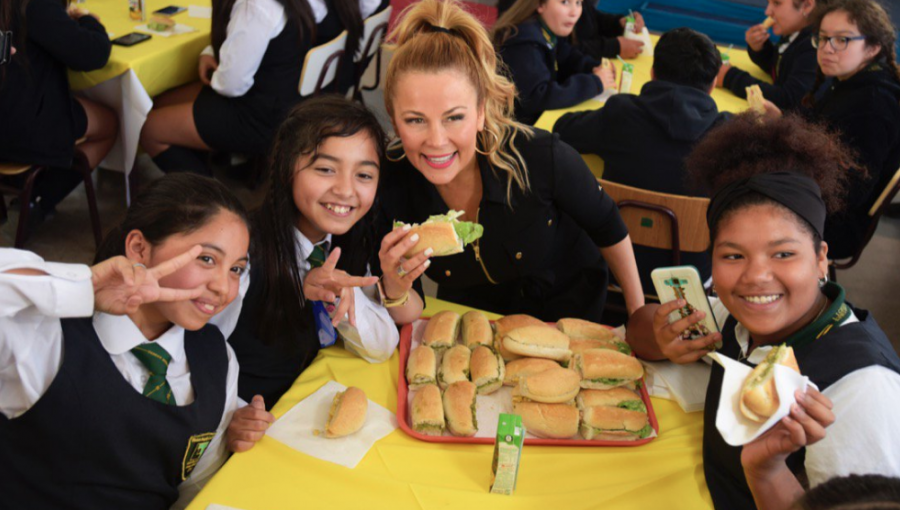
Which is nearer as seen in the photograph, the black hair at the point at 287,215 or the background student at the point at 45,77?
the black hair at the point at 287,215

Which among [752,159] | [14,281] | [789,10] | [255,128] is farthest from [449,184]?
[789,10]

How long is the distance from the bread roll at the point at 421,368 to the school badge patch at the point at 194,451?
1.54 ft

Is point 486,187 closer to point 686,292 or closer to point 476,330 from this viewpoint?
point 476,330

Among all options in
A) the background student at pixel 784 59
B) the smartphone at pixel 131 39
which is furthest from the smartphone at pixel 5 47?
the background student at pixel 784 59

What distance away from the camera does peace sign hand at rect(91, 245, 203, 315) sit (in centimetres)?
139

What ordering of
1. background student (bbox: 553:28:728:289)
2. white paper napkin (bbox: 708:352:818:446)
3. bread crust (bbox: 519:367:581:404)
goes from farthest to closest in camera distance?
background student (bbox: 553:28:728:289)
bread crust (bbox: 519:367:581:404)
white paper napkin (bbox: 708:352:818:446)

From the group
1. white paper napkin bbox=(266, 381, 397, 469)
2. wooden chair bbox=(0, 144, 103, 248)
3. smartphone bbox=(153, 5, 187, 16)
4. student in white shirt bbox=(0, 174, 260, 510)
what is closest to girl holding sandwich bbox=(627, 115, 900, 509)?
white paper napkin bbox=(266, 381, 397, 469)

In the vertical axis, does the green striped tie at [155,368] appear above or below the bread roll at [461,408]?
above

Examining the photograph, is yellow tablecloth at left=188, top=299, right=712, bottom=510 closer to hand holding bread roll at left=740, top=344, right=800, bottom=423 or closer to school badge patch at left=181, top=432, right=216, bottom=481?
school badge patch at left=181, top=432, right=216, bottom=481

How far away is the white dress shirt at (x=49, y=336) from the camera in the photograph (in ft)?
4.30

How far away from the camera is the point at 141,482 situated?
162 centimetres

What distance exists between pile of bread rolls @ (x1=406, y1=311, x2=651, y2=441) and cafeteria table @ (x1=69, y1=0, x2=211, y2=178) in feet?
8.22

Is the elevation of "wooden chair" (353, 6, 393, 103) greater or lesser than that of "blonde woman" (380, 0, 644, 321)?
lesser

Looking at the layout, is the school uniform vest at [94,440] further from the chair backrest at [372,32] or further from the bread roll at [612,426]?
the chair backrest at [372,32]
